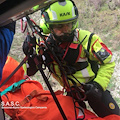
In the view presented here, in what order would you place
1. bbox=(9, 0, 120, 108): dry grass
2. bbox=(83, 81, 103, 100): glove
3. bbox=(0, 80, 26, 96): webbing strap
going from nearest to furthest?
bbox=(83, 81, 103, 100): glove, bbox=(0, 80, 26, 96): webbing strap, bbox=(9, 0, 120, 108): dry grass

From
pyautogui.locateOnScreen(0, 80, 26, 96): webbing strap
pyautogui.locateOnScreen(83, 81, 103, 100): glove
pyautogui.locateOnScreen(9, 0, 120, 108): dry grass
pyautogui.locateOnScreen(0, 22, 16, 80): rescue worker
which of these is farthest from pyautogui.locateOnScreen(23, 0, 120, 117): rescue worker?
pyautogui.locateOnScreen(9, 0, 120, 108): dry grass

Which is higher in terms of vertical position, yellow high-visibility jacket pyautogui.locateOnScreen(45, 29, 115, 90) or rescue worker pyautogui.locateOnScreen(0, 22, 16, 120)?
rescue worker pyautogui.locateOnScreen(0, 22, 16, 120)

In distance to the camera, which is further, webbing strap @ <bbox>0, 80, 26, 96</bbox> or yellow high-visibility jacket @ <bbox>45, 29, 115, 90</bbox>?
webbing strap @ <bbox>0, 80, 26, 96</bbox>

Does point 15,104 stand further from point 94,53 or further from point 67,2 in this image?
point 67,2

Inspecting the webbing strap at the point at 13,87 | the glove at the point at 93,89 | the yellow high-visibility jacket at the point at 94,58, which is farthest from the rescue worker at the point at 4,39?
the webbing strap at the point at 13,87

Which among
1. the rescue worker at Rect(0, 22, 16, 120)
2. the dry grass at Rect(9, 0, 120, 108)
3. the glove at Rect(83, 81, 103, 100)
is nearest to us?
the rescue worker at Rect(0, 22, 16, 120)

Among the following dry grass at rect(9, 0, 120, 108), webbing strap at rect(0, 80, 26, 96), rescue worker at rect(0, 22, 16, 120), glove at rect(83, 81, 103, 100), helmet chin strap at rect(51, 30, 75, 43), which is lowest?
dry grass at rect(9, 0, 120, 108)

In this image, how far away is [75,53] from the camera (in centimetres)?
173

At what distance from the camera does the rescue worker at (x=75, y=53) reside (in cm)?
163

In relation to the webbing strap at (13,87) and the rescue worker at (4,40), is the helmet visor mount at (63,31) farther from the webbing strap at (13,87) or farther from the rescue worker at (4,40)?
the webbing strap at (13,87)

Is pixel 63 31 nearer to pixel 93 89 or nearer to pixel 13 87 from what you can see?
pixel 93 89

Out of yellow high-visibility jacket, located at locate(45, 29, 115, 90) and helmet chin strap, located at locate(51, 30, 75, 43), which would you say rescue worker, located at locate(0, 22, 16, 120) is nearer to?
helmet chin strap, located at locate(51, 30, 75, 43)

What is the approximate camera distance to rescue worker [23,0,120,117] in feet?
5.36

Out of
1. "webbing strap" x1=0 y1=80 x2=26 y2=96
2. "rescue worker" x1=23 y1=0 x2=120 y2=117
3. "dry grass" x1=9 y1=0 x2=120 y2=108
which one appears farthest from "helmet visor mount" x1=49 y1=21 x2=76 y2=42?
"dry grass" x1=9 y1=0 x2=120 y2=108
